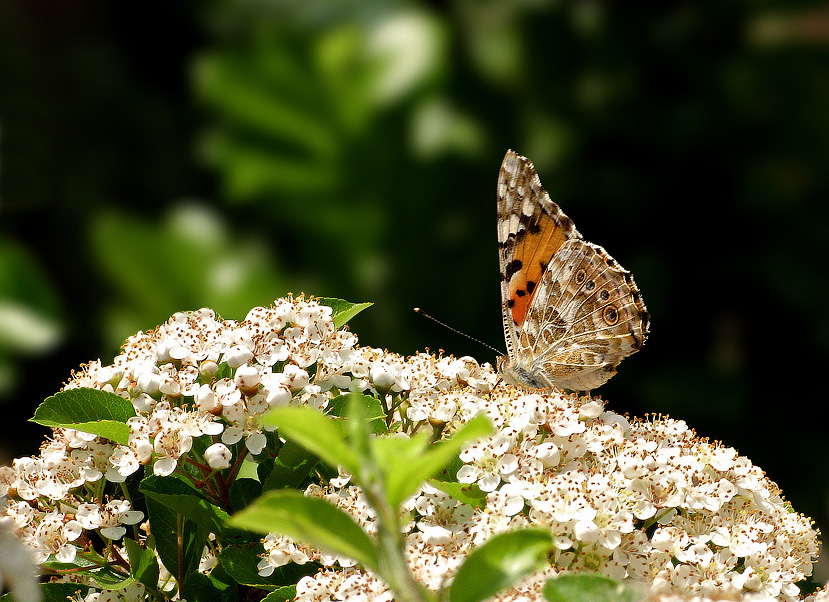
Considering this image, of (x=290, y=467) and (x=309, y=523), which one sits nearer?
(x=309, y=523)

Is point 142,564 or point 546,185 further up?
point 546,185

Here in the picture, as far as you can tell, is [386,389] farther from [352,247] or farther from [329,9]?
[329,9]

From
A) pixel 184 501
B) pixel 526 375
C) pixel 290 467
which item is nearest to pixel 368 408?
pixel 290 467

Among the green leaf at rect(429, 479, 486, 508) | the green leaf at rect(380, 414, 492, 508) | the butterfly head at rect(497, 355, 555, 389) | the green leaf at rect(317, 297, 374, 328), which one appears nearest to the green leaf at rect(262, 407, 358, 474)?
the green leaf at rect(380, 414, 492, 508)

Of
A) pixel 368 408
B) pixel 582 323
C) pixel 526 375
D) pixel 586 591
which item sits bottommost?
pixel 586 591

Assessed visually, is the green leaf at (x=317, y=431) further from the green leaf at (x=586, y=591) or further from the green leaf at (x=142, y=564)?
the green leaf at (x=142, y=564)

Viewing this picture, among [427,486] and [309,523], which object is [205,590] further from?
[309,523]

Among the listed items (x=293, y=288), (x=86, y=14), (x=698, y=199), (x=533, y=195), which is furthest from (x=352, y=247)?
(x=86, y=14)
